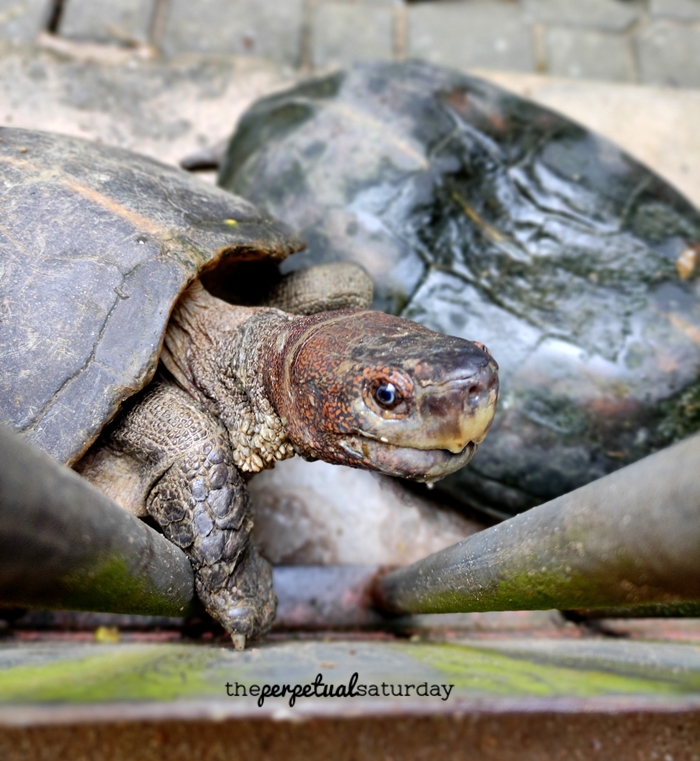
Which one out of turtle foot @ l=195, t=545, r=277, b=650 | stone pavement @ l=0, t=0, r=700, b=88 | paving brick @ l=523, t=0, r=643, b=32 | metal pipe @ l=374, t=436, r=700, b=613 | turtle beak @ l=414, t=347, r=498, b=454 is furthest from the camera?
paving brick @ l=523, t=0, r=643, b=32

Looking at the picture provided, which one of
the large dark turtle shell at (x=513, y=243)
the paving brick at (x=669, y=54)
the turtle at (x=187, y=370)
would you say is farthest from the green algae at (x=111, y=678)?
the paving brick at (x=669, y=54)

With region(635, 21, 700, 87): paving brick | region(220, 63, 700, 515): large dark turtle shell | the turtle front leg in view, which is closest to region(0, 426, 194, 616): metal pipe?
the turtle front leg

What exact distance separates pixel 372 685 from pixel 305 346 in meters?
0.84

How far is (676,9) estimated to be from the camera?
453 centimetres

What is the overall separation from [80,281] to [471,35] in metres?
3.69

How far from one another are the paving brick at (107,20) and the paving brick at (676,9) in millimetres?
3426

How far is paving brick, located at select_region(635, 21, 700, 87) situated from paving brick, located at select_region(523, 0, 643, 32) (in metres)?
0.17

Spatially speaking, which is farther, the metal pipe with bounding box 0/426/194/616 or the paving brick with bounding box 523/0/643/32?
the paving brick with bounding box 523/0/643/32

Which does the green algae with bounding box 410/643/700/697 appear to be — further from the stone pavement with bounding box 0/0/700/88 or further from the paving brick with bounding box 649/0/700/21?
the paving brick with bounding box 649/0/700/21

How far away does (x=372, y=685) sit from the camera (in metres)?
1.48

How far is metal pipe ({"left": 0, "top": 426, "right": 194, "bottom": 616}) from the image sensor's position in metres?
0.89

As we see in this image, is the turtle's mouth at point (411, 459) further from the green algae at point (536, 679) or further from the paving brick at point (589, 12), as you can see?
the paving brick at point (589, 12)

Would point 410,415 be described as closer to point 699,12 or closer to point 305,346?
point 305,346

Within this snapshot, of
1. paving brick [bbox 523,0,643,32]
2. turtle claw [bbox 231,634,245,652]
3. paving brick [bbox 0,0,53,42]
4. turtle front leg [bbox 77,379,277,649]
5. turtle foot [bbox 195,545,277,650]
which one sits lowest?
turtle claw [bbox 231,634,245,652]
